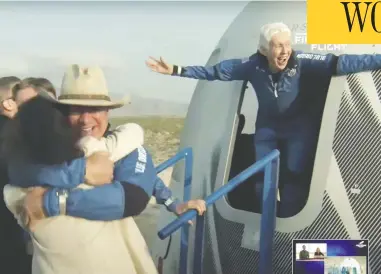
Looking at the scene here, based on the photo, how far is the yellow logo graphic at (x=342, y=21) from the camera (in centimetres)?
258

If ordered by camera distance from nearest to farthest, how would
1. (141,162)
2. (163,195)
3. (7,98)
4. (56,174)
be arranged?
(56,174), (141,162), (163,195), (7,98)

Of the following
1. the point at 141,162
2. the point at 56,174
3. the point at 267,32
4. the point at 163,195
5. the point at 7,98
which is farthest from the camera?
the point at 267,32

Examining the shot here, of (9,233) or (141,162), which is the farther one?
(9,233)

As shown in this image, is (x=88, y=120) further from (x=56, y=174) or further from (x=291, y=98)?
(x=291, y=98)

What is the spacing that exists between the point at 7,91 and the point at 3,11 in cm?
34

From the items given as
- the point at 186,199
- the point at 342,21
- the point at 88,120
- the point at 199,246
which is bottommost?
the point at 199,246

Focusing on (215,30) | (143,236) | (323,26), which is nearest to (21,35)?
(215,30)

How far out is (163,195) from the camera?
2.41 metres

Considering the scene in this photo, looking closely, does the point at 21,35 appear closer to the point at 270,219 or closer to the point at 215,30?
the point at 215,30

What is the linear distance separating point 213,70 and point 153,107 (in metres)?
0.31

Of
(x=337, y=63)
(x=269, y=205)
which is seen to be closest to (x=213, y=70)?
(x=337, y=63)

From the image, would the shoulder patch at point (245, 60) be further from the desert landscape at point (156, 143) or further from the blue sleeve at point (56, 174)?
the blue sleeve at point (56, 174)

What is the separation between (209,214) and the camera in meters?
2.67

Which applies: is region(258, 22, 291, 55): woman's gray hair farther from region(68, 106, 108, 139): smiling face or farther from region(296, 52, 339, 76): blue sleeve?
region(68, 106, 108, 139): smiling face
